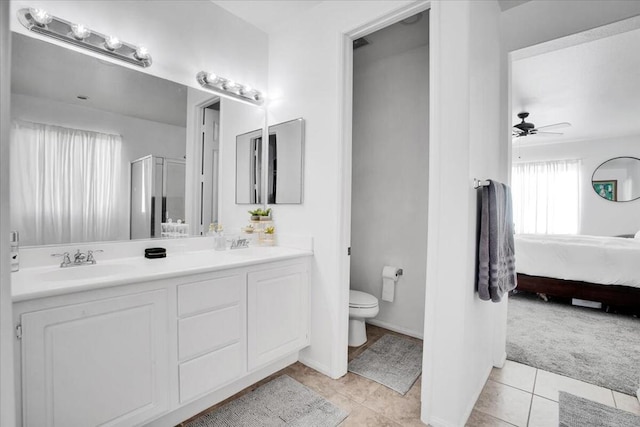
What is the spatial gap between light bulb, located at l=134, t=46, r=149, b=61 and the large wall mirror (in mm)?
111

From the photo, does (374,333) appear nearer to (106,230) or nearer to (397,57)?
(106,230)

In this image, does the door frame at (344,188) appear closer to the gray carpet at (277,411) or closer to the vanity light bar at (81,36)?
the gray carpet at (277,411)

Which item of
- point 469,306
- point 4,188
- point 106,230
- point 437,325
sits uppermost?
point 4,188

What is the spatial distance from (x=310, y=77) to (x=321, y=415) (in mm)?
2214

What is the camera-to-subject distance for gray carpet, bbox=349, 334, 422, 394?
82.1 inches

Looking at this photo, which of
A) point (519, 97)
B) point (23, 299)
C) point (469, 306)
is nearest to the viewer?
point (23, 299)

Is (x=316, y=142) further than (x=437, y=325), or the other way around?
(x=316, y=142)

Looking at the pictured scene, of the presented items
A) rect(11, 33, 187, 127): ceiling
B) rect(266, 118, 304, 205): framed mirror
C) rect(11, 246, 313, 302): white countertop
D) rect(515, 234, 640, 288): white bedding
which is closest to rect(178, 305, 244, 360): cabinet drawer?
rect(11, 246, 313, 302): white countertop

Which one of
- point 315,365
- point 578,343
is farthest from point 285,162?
point 578,343

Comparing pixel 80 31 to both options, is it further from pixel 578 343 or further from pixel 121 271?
pixel 578 343

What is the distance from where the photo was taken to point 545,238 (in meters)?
4.21

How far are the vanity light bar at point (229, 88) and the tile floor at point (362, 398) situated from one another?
2087 millimetres

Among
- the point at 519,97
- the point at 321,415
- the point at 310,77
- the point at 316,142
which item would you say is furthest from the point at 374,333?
the point at 519,97

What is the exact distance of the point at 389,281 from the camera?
2.88m
